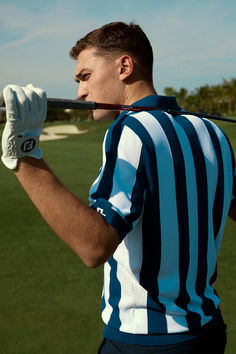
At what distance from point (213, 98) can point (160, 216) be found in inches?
2683

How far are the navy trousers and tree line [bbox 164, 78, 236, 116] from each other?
61103 millimetres

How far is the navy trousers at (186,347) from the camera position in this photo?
1.32m

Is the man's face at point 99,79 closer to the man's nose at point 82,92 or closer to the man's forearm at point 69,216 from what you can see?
the man's nose at point 82,92

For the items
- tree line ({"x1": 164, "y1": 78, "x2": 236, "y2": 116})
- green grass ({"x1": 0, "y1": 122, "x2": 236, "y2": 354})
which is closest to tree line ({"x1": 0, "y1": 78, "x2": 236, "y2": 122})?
tree line ({"x1": 164, "y1": 78, "x2": 236, "y2": 116})

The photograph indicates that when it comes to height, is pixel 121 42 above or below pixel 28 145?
above

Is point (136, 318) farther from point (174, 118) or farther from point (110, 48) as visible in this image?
point (110, 48)

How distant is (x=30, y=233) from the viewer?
452 cm

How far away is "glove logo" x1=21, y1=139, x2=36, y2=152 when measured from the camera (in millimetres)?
1127

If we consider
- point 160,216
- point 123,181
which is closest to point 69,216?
point 123,181

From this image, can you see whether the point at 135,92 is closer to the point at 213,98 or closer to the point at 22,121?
the point at 22,121

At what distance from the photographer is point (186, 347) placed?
4.39 ft

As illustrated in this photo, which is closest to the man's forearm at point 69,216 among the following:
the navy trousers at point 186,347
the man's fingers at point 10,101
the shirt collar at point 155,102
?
the man's fingers at point 10,101

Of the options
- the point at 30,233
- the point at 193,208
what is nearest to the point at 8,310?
the point at 30,233

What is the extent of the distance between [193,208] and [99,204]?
1.11 feet
